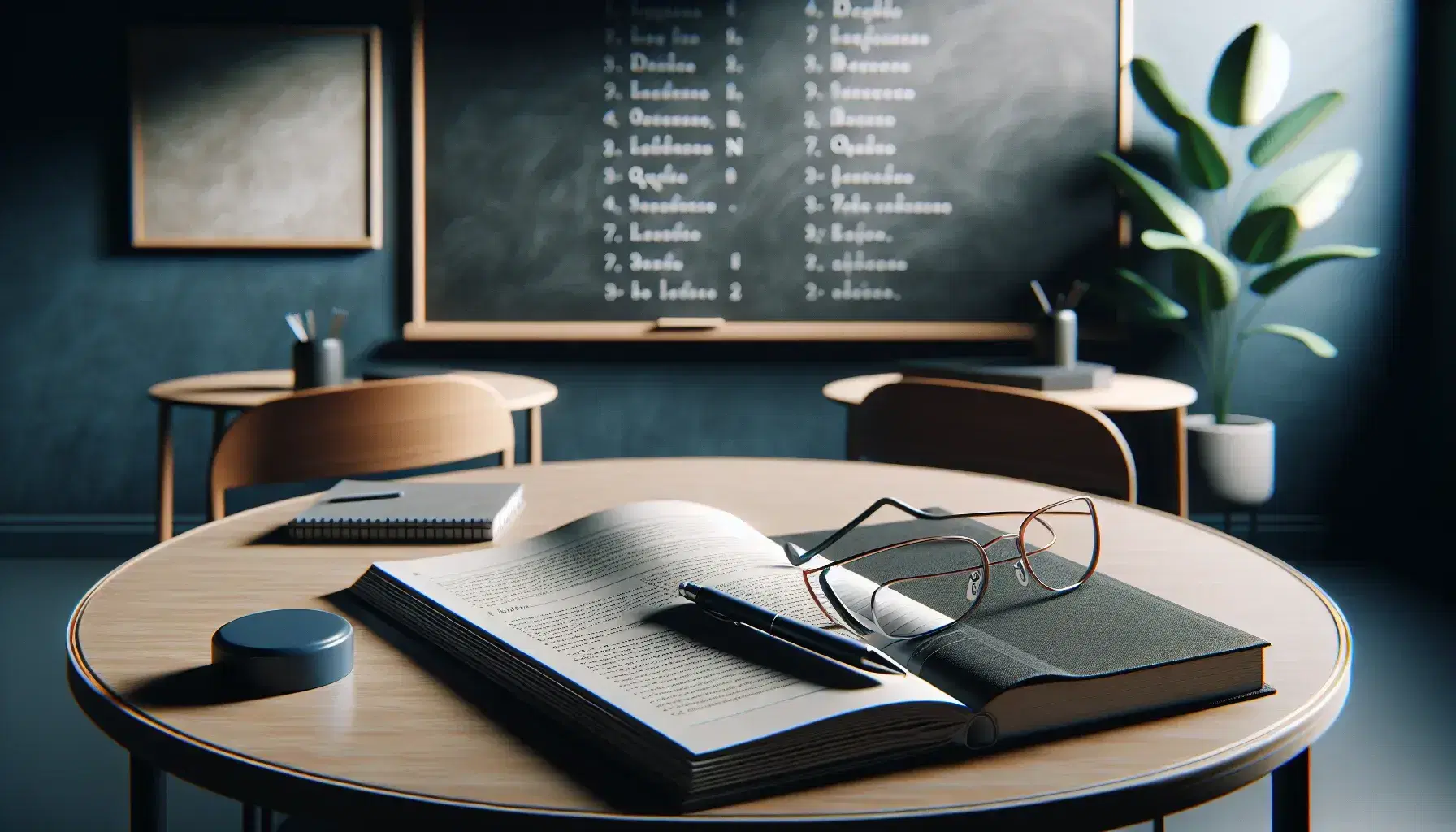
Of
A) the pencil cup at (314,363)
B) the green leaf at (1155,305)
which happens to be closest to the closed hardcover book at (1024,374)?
the green leaf at (1155,305)

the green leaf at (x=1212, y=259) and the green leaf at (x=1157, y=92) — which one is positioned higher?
the green leaf at (x=1157, y=92)

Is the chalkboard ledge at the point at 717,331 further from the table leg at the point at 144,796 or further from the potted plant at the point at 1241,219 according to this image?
the table leg at the point at 144,796

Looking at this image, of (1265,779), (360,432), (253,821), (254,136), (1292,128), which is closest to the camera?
(253,821)

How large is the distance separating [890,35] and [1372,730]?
2.17m

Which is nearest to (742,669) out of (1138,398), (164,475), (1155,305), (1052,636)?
(1052,636)

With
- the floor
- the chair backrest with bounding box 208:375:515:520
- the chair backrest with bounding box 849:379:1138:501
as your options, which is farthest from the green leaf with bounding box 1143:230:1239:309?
the chair backrest with bounding box 208:375:515:520

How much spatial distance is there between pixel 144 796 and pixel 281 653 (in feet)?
0.75

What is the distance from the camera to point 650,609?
2.05 feet

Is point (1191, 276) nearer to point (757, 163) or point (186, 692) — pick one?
point (757, 163)

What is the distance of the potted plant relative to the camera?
289cm

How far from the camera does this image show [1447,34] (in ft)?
10.5

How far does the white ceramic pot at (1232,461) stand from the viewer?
293 cm

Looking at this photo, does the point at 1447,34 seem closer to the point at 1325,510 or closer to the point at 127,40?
the point at 1325,510

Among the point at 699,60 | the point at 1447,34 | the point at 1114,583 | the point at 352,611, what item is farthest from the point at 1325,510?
the point at 352,611
